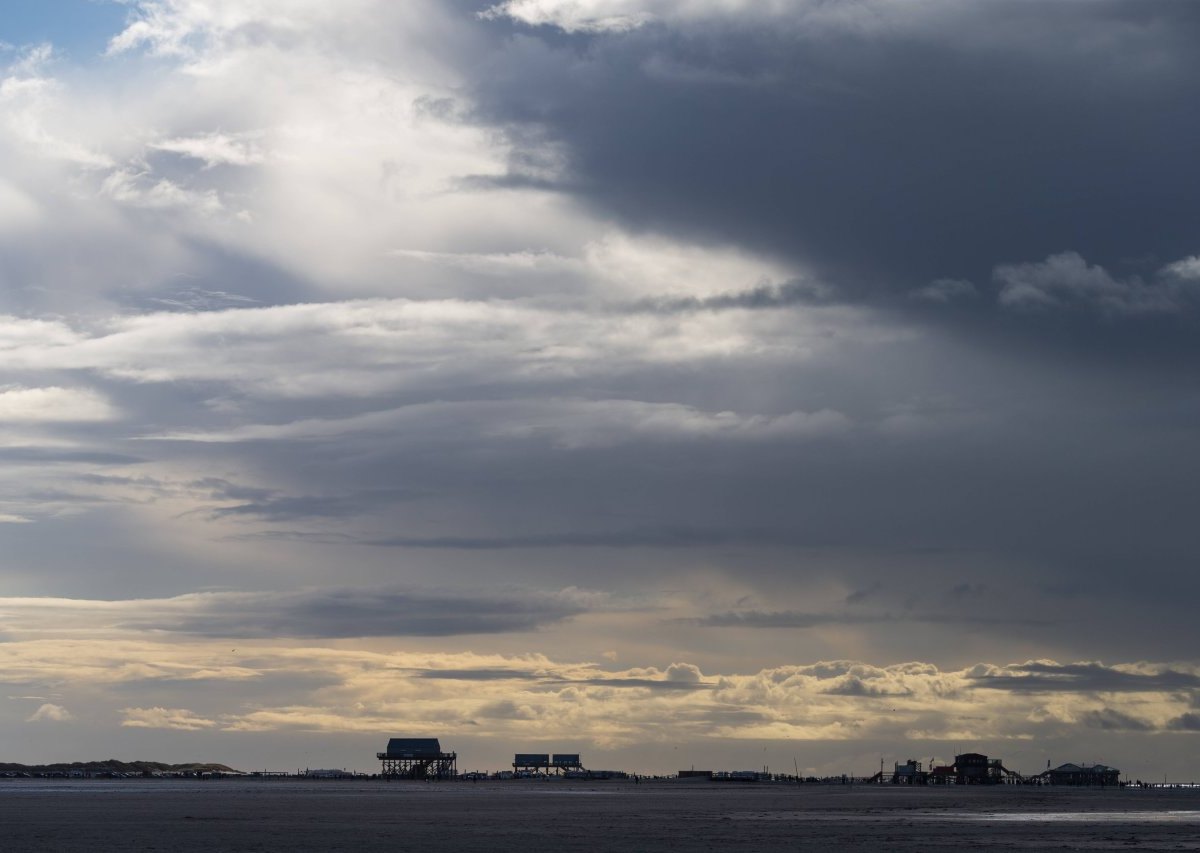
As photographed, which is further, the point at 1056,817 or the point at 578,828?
the point at 1056,817

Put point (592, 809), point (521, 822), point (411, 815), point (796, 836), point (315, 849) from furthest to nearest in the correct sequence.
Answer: point (592, 809) → point (411, 815) → point (521, 822) → point (796, 836) → point (315, 849)

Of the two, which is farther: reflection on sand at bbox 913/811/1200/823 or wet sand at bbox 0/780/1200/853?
reflection on sand at bbox 913/811/1200/823

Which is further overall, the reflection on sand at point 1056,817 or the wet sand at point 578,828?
the reflection on sand at point 1056,817

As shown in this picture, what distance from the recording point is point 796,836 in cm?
10250

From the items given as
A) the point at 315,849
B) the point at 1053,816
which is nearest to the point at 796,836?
the point at 315,849

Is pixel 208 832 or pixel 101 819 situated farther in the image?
pixel 101 819

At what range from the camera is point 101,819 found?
430 ft

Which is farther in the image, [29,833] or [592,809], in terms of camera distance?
[592,809]

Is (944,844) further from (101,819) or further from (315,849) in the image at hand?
(101,819)

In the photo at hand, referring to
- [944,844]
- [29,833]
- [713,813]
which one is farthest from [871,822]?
[29,833]

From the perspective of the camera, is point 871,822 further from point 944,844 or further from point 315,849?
point 315,849

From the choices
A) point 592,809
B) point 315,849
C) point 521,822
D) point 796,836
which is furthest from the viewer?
point 592,809

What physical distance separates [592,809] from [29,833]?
70126mm

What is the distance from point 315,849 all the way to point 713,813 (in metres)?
67.0
